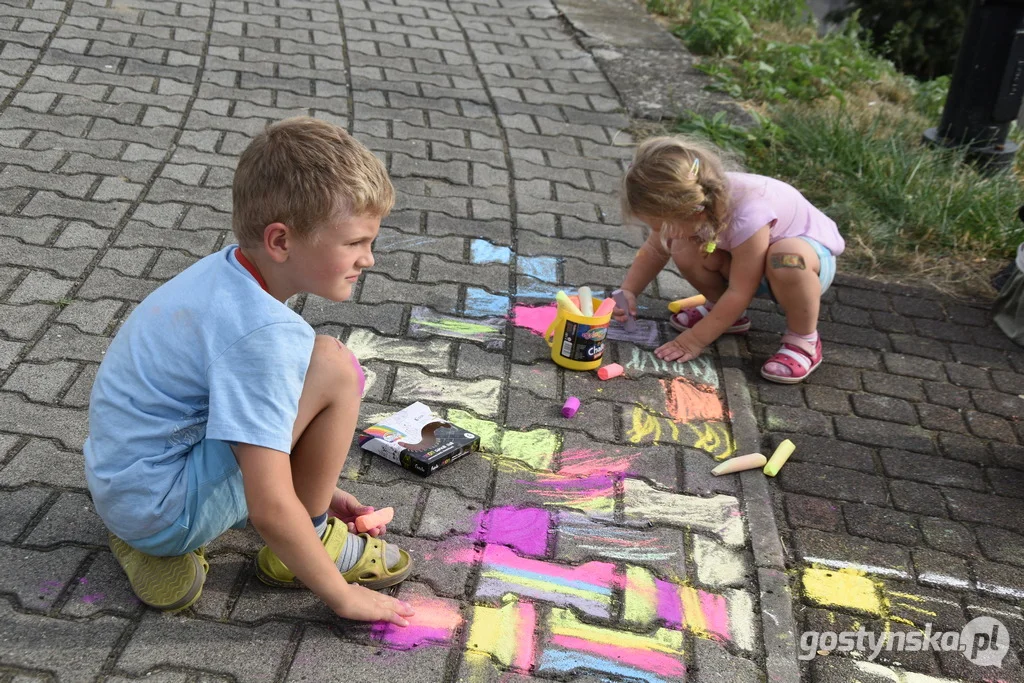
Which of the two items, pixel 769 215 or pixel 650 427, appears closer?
pixel 650 427

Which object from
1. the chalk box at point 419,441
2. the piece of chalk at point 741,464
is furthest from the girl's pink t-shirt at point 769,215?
the chalk box at point 419,441

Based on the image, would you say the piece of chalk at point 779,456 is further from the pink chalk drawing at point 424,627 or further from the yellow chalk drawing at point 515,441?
the pink chalk drawing at point 424,627

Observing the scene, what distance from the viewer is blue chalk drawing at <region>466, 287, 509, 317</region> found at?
11.3 ft

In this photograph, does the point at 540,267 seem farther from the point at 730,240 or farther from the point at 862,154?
the point at 862,154

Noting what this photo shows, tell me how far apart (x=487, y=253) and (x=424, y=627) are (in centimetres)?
194

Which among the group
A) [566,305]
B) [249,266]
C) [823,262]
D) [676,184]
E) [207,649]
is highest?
[249,266]

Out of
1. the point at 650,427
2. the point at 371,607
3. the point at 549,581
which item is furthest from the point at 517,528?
the point at 650,427

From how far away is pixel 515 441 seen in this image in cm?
281

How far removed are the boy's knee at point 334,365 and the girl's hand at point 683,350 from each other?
159 centimetres

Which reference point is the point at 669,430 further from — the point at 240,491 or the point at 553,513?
the point at 240,491

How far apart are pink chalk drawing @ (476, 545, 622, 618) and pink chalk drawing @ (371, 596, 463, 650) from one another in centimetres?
10

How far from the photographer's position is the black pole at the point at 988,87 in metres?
4.73

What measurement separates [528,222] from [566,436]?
1473mm

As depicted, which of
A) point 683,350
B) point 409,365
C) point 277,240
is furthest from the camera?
point 683,350
